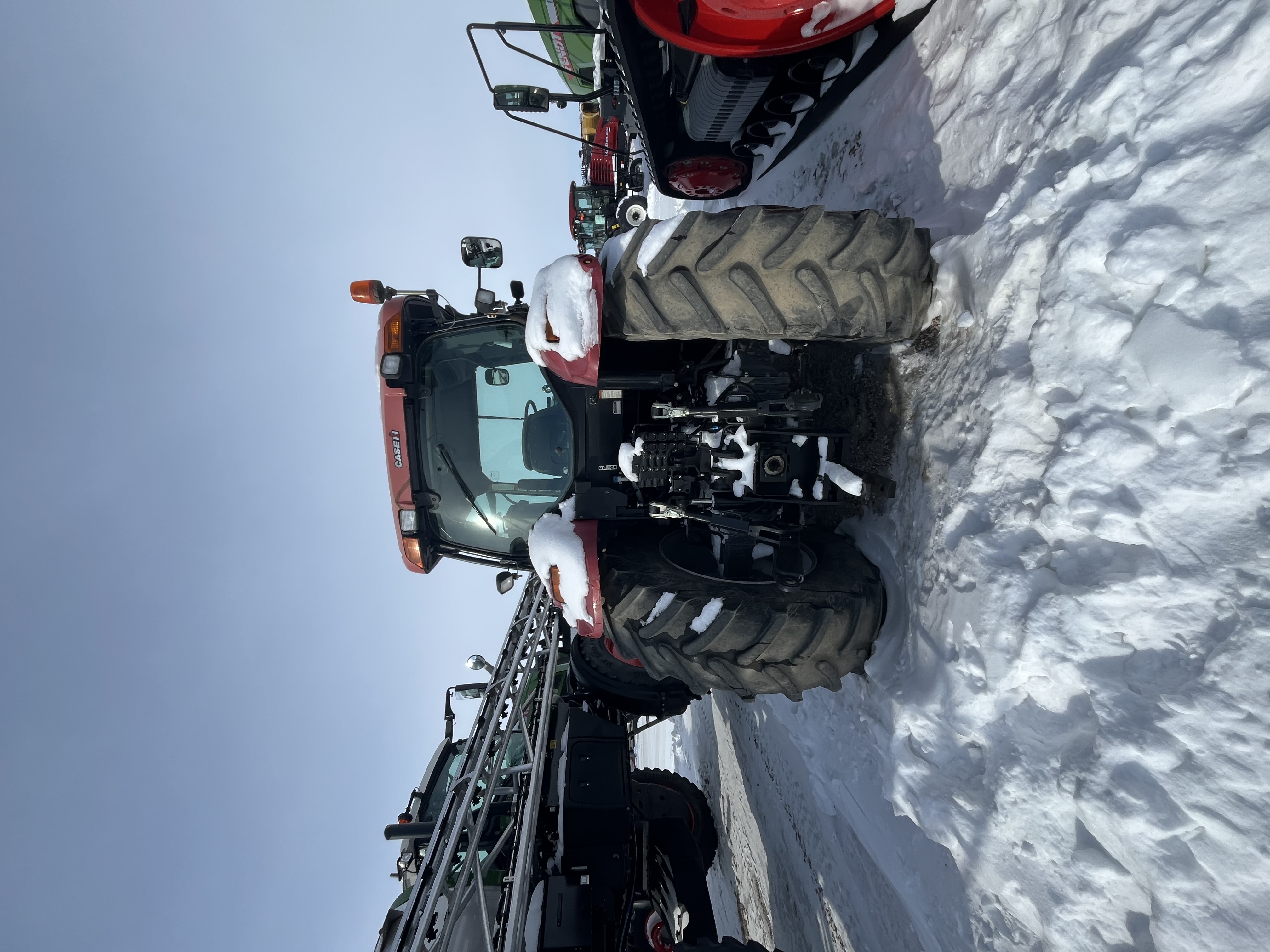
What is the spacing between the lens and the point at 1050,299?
1592mm

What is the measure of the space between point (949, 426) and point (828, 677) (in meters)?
1.01

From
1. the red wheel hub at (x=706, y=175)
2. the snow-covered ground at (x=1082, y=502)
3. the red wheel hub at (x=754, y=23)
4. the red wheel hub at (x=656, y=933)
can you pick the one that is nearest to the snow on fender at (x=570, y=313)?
the snow-covered ground at (x=1082, y=502)

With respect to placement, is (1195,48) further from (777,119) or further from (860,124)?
(777,119)

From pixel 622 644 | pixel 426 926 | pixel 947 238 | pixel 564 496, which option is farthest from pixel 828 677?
pixel 426 926

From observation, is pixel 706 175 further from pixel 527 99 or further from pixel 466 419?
pixel 466 419

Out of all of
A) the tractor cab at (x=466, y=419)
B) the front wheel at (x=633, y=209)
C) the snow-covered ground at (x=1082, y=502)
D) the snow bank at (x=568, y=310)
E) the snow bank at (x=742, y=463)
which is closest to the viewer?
the snow-covered ground at (x=1082, y=502)

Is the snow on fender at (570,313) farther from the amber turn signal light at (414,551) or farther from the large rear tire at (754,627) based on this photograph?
the amber turn signal light at (414,551)

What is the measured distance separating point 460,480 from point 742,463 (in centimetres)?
136

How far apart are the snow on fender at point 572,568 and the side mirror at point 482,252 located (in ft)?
4.40

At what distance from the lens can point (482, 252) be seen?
2867mm

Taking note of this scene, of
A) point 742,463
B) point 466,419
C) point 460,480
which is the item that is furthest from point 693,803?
point 466,419

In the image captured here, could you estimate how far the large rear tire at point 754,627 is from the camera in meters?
2.08

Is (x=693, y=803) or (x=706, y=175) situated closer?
(x=706, y=175)

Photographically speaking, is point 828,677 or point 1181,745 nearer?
point 1181,745
